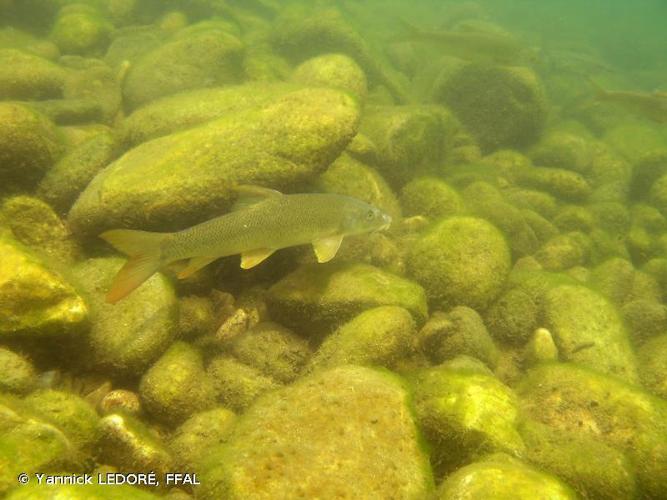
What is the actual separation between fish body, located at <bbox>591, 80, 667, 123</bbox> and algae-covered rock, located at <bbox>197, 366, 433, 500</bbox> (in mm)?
12769

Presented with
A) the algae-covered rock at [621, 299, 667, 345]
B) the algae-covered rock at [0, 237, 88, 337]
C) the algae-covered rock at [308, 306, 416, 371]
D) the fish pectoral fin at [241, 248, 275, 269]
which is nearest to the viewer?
the algae-covered rock at [0, 237, 88, 337]

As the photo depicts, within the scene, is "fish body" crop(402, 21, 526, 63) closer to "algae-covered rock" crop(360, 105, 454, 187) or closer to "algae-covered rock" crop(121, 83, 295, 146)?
"algae-covered rock" crop(360, 105, 454, 187)

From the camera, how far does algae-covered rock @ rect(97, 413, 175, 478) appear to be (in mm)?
3301

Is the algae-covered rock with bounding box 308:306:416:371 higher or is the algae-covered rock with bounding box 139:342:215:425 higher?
the algae-covered rock with bounding box 308:306:416:371

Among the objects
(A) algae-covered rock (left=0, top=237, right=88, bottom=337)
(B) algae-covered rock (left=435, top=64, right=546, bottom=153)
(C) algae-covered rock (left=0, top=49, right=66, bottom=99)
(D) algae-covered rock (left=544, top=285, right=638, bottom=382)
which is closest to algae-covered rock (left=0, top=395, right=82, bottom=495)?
(A) algae-covered rock (left=0, top=237, right=88, bottom=337)

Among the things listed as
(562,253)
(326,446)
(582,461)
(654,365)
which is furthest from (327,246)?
(562,253)

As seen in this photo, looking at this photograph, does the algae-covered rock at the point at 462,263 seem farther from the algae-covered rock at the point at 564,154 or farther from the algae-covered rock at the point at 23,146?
the algae-covered rock at the point at 564,154

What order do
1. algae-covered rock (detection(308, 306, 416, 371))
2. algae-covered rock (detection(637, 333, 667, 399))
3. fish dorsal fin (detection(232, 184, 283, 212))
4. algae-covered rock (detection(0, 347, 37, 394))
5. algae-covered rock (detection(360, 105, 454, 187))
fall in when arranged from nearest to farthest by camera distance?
algae-covered rock (detection(0, 347, 37, 394)) → algae-covered rock (detection(308, 306, 416, 371)) → fish dorsal fin (detection(232, 184, 283, 212)) → algae-covered rock (detection(637, 333, 667, 399)) → algae-covered rock (detection(360, 105, 454, 187))

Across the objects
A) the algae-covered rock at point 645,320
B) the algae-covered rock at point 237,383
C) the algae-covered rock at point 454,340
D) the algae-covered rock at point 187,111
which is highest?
the algae-covered rock at point 187,111

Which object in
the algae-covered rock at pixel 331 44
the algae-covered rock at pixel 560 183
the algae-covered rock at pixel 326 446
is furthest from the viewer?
the algae-covered rock at pixel 331 44

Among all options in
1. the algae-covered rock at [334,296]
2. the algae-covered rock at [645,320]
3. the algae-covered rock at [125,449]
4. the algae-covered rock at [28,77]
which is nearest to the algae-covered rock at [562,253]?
the algae-covered rock at [645,320]

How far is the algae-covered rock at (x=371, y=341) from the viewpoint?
4.11 m

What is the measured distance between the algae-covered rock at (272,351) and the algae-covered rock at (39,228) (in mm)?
2248

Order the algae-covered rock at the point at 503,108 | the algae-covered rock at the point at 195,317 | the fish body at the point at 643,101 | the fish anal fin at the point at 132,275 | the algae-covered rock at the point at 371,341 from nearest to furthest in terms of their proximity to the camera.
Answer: the fish anal fin at the point at 132,275 < the algae-covered rock at the point at 371,341 < the algae-covered rock at the point at 195,317 < the algae-covered rock at the point at 503,108 < the fish body at the point at 643,101
